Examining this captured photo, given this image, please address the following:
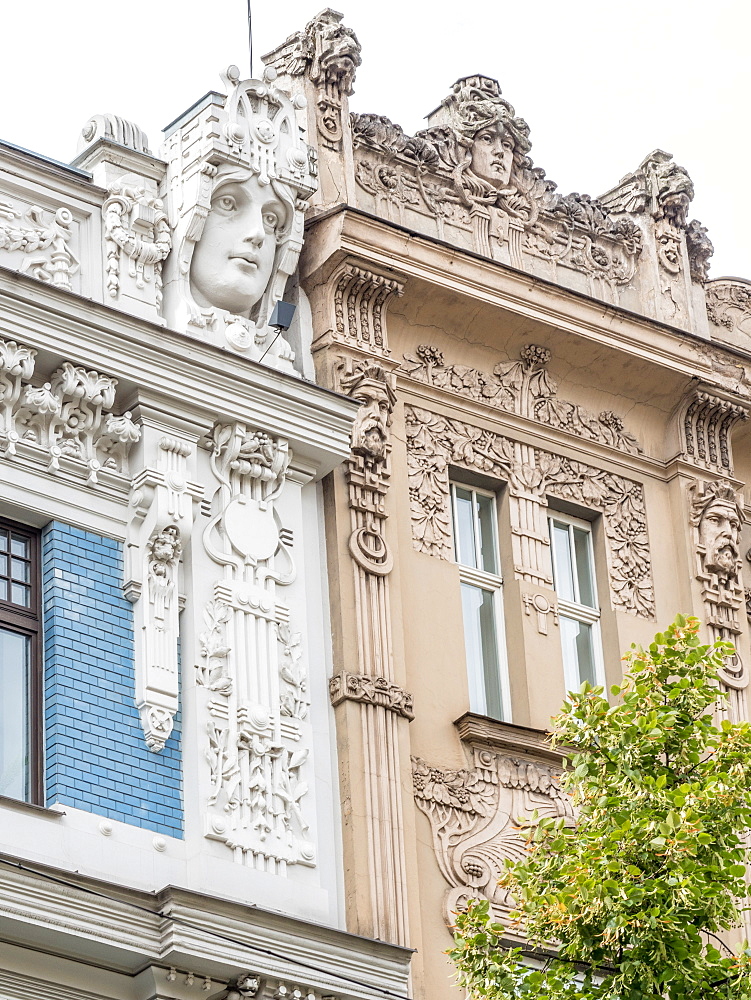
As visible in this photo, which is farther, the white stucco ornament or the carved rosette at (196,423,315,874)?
the white stucco ornament

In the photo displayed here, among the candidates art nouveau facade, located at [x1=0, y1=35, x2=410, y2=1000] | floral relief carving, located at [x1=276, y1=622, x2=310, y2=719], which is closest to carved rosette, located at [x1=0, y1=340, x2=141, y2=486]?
art nouveau facade, located at [x1=0, y1=35, x2=410, y2=1000]

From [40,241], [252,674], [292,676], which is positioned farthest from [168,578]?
[40,241]

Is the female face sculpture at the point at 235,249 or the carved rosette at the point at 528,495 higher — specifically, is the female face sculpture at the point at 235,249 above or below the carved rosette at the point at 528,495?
above

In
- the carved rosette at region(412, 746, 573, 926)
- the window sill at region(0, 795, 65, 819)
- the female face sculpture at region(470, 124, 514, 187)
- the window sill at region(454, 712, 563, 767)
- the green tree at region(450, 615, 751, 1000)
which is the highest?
the female face sculpture at region(470, 124, 514, 187)

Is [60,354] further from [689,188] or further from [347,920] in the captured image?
[689,188]

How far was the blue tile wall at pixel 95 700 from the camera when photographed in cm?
1672


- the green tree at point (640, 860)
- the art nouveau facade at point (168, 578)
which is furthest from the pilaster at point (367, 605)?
the green tree at point (640, 860)

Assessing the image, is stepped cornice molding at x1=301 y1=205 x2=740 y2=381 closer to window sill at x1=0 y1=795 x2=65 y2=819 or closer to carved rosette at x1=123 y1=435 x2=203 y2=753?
carved rosette at x1=123 y1=435 x2=203 y2=753

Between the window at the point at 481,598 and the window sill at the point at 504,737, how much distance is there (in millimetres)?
504

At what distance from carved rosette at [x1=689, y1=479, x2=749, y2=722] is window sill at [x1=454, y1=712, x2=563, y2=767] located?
2.21 meters

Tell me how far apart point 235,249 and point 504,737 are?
4287 mm

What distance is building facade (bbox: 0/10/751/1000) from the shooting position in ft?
55.1

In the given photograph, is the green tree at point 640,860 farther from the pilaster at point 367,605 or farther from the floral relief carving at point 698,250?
the floral relief carving at point 698,250

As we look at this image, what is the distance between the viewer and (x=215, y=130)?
19.2 meters
